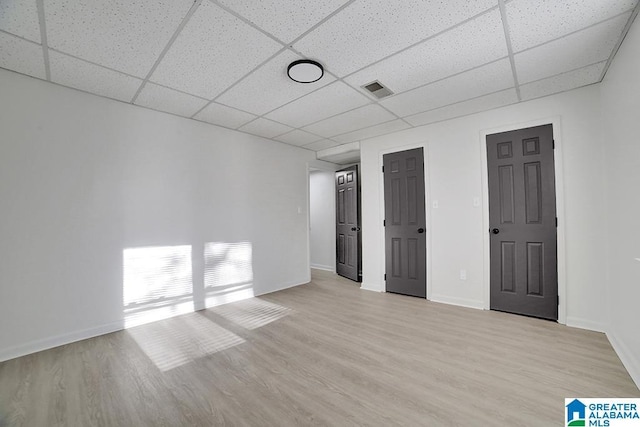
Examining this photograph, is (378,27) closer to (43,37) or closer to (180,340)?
(43,37)

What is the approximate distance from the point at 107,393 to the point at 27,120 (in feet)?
8.14

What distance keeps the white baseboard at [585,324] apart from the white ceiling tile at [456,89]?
8.37 ft

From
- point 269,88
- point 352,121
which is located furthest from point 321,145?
point 269,88

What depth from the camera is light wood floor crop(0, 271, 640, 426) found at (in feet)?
5.18

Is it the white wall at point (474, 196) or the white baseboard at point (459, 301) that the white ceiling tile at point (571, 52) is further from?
the white baseboard at point (459, 301)

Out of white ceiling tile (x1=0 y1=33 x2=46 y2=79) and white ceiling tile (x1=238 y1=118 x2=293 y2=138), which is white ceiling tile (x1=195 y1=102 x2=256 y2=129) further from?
white ceiling tile (x1=0 y1=33 x2=46 y2=79)

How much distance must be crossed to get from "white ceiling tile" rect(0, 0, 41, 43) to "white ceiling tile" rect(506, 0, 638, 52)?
3018mm

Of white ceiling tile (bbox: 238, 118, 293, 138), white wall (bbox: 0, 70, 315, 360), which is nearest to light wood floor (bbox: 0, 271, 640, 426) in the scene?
white wall (bbox: 0, 70, 315, 360)

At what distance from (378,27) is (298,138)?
2637 millimetres

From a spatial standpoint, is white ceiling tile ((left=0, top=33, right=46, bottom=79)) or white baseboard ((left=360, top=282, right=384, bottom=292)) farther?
white baseboard ((left=360, top=282, right=384, bottom=292))

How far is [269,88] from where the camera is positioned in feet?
8.67

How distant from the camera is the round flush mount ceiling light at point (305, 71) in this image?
7.18 feet

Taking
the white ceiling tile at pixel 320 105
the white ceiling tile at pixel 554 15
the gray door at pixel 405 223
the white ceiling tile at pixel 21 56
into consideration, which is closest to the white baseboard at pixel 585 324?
the gray door at pixel 405 223

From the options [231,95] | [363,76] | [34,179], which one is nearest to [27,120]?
[34,179]
